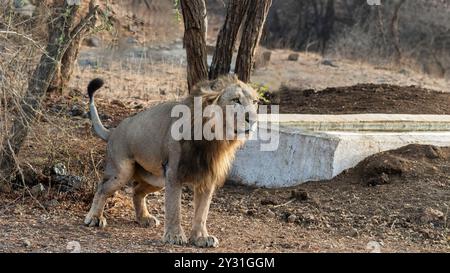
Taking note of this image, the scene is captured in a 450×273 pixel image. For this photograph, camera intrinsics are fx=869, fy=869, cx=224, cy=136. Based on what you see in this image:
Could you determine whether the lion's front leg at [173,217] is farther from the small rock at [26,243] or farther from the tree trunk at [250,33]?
the tree trunk at [250,33]

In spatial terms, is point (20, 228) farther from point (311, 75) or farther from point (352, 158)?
point (311, 75)

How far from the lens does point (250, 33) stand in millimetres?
8727

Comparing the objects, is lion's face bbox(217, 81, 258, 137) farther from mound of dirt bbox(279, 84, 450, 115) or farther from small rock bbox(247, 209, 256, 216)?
mound of dirt bbox(279, 84, 450, 115)

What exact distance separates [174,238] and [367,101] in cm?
556

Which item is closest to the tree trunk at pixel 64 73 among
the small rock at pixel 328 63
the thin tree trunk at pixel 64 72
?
the thin tree trunk at pixel 64 72

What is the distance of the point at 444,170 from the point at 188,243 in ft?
9.82

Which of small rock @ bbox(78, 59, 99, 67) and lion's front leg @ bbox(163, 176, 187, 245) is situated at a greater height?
small rock @ bbox(78, 59, 99, 67)

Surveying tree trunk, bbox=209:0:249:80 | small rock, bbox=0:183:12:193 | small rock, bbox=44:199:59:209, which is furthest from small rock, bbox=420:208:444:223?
small rock, bbox=0:183:12:193

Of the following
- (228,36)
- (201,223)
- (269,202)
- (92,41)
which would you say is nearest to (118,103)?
(228,36)

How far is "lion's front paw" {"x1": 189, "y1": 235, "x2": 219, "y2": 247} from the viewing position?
6258mm

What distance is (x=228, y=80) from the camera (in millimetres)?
6172

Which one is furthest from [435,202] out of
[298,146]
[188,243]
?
[188,243]

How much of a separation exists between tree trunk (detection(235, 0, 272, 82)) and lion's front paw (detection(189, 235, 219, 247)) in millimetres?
2882

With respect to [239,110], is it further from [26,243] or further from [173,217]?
[26,243]
